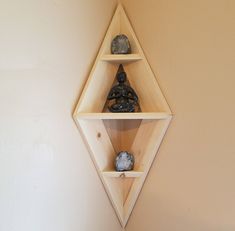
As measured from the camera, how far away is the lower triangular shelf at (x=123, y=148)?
47.8 inches

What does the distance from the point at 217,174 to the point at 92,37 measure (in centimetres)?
70

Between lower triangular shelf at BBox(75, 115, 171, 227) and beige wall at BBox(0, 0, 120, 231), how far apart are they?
1.7 inches

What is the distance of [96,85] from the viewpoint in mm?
1242

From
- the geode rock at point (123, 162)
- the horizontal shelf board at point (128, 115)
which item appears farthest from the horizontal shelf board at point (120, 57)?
the geode rock at point (123, 162)

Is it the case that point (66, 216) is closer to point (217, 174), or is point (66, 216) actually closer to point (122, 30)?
point (217, 174)

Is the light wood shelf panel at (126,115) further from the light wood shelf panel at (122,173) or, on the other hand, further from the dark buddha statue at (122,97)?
the light wood shelf panel at (122,173)

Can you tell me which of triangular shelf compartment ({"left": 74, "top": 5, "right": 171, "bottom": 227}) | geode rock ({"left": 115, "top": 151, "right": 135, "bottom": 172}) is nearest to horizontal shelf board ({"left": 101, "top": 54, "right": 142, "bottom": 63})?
triangular shelf compartment ({"left": 74, "top": 5, "right": 171, "bottom": 227})

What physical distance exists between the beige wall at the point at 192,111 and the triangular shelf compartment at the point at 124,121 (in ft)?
0.12

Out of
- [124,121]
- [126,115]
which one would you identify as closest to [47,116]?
[126,115]

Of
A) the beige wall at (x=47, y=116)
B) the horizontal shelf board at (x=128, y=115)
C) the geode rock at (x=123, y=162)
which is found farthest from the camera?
the geode rock at (x=123, y=162)

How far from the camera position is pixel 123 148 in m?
1.36

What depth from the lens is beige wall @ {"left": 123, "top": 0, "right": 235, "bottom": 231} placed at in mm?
995

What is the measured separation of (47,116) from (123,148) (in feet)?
1.42

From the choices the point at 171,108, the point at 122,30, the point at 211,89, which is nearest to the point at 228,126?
the point at 211,89
